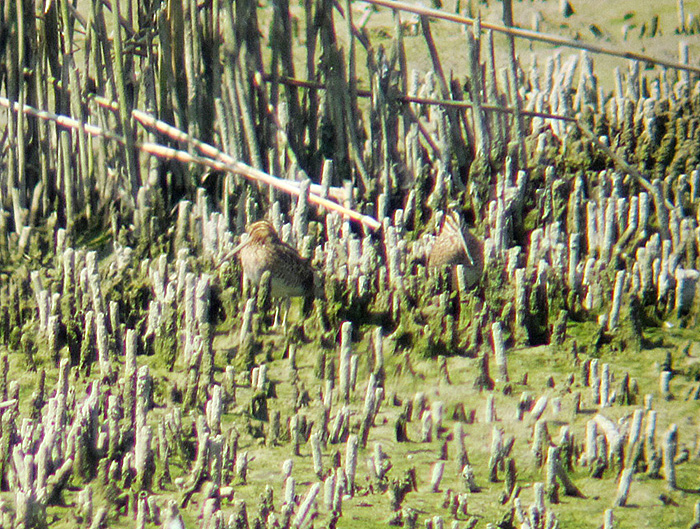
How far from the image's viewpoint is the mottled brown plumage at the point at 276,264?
4859 millimetres

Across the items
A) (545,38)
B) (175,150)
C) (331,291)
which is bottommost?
(331,291)

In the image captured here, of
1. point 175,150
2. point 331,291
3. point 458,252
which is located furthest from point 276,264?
point 175,150

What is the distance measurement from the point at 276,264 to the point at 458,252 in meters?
0.86

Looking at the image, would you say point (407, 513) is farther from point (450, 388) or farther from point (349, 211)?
point (349, 211)

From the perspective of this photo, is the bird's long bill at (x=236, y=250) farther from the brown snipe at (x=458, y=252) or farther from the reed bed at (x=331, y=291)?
the brown snipe at (x=458, y=252)

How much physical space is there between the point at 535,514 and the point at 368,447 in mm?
868

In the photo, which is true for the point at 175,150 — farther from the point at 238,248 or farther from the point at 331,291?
the point at 331,291

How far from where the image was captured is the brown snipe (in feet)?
16.4

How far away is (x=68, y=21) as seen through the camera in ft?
18.7

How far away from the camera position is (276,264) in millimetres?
4844

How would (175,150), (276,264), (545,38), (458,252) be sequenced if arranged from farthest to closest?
(175,150)
(545,38)
(458,252)
(276,264)

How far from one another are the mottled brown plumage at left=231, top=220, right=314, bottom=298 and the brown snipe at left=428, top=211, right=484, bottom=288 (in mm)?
618

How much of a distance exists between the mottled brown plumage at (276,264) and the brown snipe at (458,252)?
2.03ft

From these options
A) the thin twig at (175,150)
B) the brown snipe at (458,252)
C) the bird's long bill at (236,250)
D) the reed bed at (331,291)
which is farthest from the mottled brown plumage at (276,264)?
the brown snipe at (458,252)
